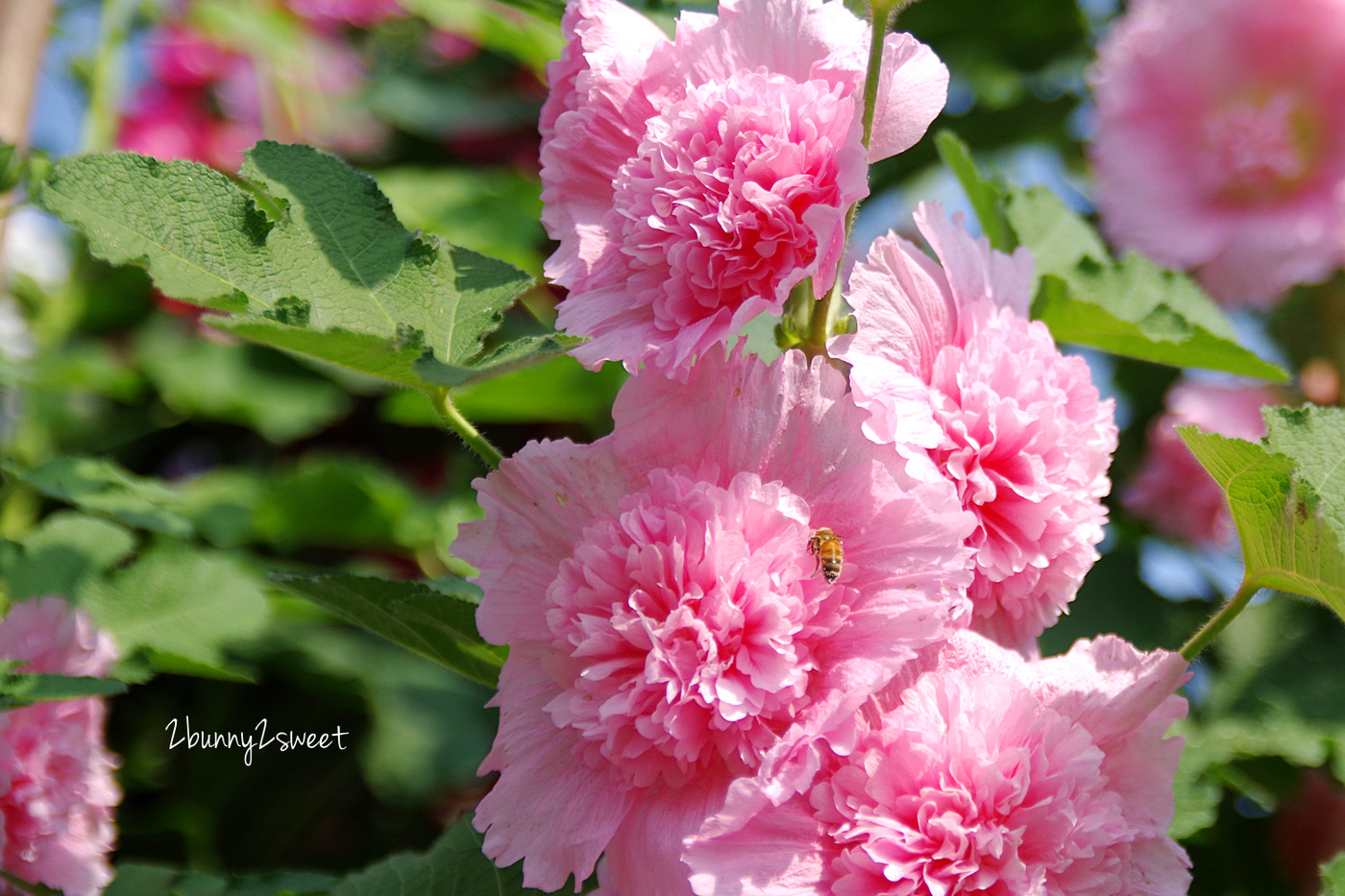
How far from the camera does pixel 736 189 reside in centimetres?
57

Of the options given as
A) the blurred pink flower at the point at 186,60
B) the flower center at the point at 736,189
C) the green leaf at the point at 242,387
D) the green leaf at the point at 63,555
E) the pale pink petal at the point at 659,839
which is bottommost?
the green leaf at the point at 242,387

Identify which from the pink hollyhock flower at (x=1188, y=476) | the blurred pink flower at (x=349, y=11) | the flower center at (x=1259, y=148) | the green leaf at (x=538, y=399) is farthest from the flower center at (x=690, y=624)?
the blurred pink flower at (x=349, y=11)

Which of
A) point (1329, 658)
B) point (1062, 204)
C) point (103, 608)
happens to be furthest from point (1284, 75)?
point (103, 608)

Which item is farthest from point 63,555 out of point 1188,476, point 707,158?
point 1188,476

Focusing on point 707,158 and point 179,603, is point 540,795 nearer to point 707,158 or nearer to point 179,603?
point 707,158

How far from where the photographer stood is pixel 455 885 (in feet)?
2.36

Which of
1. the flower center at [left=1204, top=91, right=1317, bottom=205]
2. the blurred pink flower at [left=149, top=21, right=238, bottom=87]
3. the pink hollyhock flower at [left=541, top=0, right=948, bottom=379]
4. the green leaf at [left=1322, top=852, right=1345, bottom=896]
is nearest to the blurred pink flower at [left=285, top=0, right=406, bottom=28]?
the blurred pink flower at [left=149, top=21, right=238, bottom=87]

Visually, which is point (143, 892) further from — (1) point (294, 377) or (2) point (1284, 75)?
(2) point (1284, 75)

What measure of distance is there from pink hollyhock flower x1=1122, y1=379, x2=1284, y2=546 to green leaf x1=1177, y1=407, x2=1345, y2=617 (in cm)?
84

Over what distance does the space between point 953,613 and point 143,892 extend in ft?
2.15

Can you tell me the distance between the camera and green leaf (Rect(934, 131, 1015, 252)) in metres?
0.99

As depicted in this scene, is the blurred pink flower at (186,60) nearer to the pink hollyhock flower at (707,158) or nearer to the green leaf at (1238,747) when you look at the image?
the pink hollyhock flower at (707,158)

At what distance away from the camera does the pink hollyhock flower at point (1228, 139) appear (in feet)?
4.80

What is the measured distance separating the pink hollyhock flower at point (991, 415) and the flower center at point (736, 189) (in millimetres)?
57
